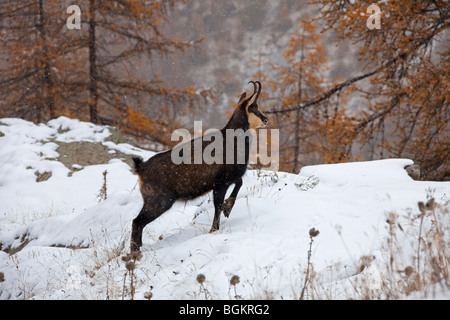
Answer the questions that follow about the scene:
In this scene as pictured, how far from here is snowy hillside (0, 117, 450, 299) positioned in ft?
9.57

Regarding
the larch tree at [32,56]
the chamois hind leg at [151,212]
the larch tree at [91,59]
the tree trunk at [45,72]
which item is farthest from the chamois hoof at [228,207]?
the tree trunk at [45,72]

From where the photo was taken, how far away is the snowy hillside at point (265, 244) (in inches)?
115

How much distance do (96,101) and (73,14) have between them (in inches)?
137

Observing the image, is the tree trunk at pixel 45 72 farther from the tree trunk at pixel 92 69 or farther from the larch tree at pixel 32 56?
the tree trunk at pixel 92 69

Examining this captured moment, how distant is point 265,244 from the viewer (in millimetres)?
3734

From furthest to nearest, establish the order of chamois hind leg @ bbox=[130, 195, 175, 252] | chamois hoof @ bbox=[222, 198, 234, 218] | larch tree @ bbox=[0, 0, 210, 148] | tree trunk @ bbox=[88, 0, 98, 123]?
larch tree @ bbox=[0, 0, 210, 148], tree trunk @ bbox=[88, 0, 98, 123], chamois hoof @ bbox=[222, 198, 234, 218], chamois hind leg @ bbox=[130, 195, 175, 252]

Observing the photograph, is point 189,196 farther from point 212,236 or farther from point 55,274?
point 55,274

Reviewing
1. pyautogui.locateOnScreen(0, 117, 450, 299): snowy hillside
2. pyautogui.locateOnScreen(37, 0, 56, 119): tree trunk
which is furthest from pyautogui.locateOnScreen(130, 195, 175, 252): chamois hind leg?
pyautogui.locateOnScreen(37, 0, 56, 119): tree trunk

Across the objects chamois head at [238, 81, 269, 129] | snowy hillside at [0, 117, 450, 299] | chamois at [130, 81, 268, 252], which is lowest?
snowy hillside at [0, 117, 450, 299]

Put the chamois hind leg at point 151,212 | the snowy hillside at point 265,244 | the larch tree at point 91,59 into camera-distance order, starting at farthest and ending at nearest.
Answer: the larch tree at point 91,59 → the chamois hind leg at point 151,212 → the snowy hillside at point 265,244

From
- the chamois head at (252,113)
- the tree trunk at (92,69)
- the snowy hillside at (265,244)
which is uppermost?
the tree trunk at (92,69)

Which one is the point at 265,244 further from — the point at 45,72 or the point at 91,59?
the point at 45,72

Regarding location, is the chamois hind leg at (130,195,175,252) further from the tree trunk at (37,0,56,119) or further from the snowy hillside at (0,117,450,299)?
the tree trunk at (37,0,56,119)

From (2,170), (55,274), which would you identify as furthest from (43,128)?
(55,274)
